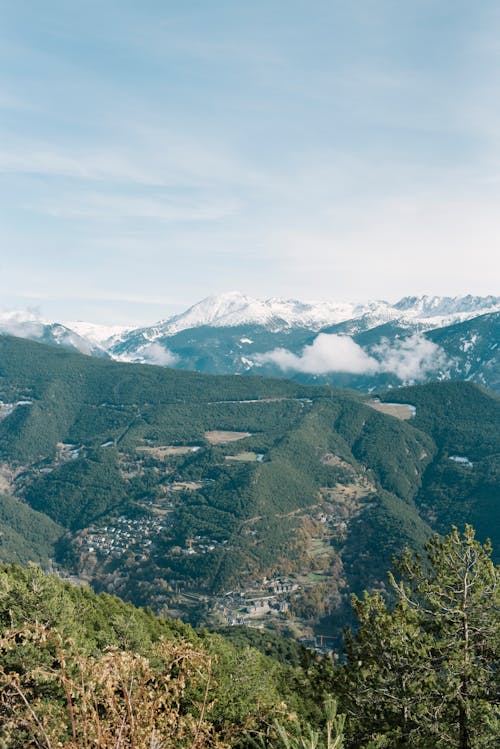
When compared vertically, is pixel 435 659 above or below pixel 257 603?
above

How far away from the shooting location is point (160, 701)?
8.53m

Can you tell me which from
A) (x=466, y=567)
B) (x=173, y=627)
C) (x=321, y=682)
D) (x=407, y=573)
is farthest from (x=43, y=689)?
(x=173, y=627)

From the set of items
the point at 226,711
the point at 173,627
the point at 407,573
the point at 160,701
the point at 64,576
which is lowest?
the point at 64,576

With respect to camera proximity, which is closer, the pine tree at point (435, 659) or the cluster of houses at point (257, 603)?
the pine tree at point (435, 659)

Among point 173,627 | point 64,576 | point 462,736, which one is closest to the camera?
point 462,736

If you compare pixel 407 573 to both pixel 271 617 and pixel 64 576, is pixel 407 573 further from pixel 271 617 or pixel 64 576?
pixel 64 576

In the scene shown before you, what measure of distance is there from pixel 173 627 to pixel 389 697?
50664 millimetres

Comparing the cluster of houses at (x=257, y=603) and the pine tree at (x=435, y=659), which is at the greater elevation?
the pine tree at (x=435, y=659)

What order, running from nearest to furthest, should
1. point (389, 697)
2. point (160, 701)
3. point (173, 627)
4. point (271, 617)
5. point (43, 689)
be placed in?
point (160, 701)
point (389, 697)
point (43, 689)
point (173, 627)
point (271, 617)

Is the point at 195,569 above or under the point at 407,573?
under

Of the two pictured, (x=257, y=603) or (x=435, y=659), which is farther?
(x=257, y=603)

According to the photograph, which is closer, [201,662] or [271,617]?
[201,662]

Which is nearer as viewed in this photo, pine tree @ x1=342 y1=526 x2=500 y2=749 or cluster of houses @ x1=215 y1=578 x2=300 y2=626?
pine tree @ x1=342 y1=526 x2=500 y2=749

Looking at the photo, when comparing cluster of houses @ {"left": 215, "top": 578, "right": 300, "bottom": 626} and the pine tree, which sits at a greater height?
the pine tree
